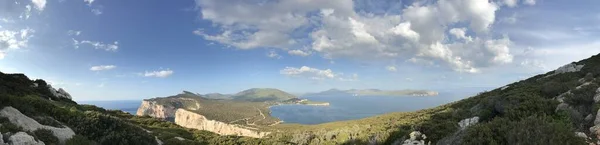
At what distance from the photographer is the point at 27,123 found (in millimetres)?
17141

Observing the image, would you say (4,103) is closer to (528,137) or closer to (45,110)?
(45,110)

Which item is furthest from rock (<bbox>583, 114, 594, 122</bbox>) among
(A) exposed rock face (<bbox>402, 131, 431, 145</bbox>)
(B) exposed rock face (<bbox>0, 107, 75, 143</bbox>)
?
(B) exposed rock face (<bbox>0, 107, 75, 143</bbox>)

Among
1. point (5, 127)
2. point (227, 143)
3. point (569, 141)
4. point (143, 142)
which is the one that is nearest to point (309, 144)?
point (227, 143)

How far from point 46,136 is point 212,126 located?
146540 mm

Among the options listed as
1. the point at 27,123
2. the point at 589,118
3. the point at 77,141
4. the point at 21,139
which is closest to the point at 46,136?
the point at 77,141

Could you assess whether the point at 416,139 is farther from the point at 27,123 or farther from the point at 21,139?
the point at 27,123

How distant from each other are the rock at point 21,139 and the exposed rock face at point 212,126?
9827 centimetres

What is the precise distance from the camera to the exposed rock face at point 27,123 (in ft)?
54.6

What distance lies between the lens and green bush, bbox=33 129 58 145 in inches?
611

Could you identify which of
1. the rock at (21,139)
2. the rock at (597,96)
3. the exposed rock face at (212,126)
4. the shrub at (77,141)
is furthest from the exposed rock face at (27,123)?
the exposed rock face at (212,126)

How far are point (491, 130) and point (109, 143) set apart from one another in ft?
64.3

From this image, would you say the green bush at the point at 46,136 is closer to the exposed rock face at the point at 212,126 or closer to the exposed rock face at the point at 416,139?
the exposed rock face at the point at 416,139

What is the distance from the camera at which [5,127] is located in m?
14.2

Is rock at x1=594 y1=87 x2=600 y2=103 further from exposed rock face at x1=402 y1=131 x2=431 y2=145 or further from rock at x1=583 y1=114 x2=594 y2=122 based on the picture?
exposed rock face at x1=402 y1=131 x2=431 y2=145
